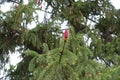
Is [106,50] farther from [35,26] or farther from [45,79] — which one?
[45,79]

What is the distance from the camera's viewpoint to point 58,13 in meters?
7.61

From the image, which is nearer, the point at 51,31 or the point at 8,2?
the point at 51,31

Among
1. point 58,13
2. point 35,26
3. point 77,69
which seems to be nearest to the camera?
point 77,69

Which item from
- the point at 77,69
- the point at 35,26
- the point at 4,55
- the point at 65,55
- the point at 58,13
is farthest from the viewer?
the point at 58,13

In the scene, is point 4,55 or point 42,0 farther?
point 42,0

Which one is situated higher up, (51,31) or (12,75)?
(51,31)

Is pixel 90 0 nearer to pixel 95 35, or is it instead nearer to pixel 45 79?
pixel 95 35

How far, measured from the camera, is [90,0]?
718 centimetres

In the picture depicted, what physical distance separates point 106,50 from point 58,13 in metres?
1.53

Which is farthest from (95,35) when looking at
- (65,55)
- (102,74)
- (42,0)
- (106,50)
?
(65,55)

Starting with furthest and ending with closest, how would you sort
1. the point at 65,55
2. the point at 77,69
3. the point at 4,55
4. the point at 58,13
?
the point at 58,13 < the point at 4,55 < the point at 77,69 < the point at 65,55

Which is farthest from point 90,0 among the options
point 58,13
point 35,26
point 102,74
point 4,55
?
point 102,74

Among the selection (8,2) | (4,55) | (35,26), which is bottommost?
(4,55)

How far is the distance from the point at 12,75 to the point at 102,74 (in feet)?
10.8
